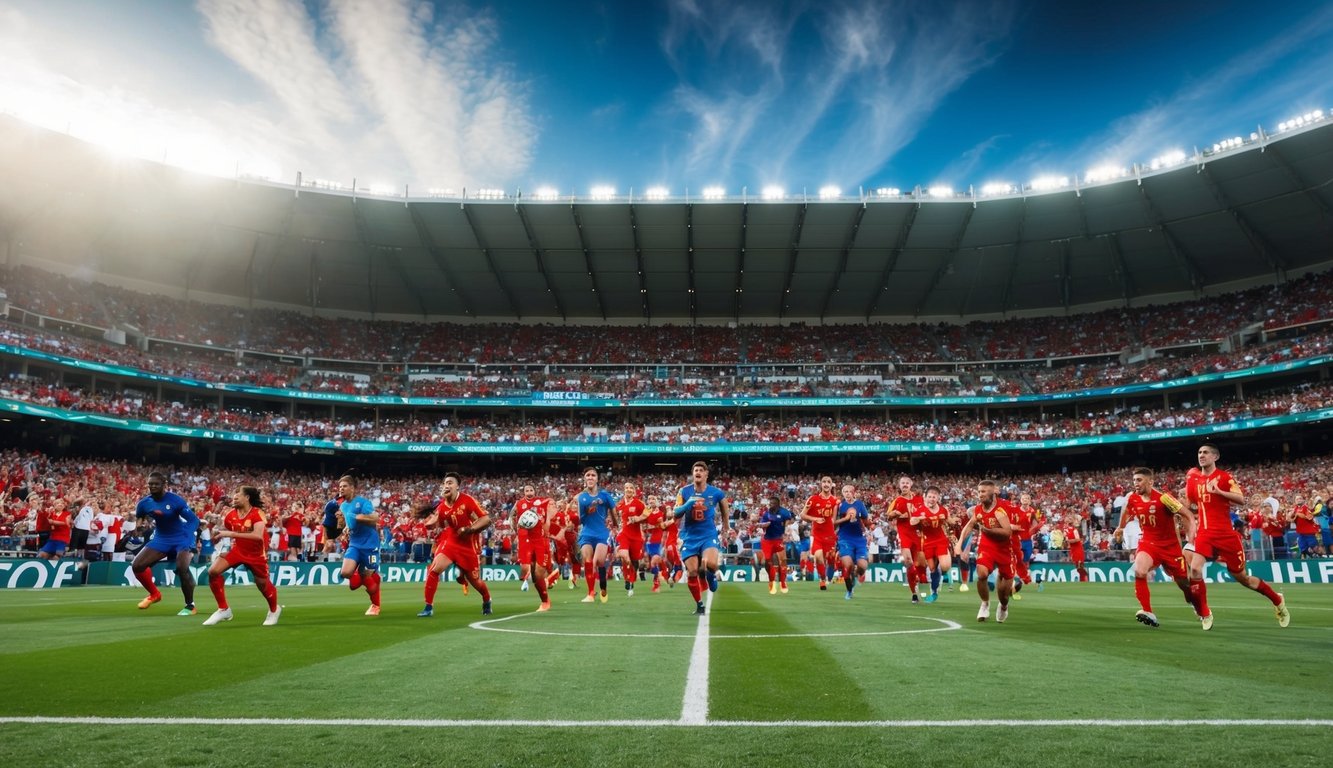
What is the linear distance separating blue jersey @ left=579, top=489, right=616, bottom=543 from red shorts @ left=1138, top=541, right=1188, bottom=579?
897cm

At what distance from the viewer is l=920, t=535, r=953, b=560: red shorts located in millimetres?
17062

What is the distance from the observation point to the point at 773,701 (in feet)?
18.9

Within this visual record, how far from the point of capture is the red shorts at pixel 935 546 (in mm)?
17062

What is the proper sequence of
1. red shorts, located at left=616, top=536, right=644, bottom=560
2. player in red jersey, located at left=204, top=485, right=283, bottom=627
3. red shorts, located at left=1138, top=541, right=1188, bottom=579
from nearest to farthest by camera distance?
red shorts, located at left=1138, top=541, right=1188, bottom=579 < player in red jersey, located at left=204, top=485, right=283, bottom=627 < red shorts, located at left=616, top=536, right=644, bottom=560

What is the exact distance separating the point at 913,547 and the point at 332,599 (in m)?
13.2

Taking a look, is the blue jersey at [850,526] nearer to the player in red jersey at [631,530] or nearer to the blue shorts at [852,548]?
the blue shorts at [852,548]

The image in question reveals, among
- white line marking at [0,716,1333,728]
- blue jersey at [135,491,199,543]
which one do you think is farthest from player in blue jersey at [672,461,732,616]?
white line marking at [0,716,1333,728]

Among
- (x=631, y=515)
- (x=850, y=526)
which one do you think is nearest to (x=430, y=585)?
(x=631, y=515)

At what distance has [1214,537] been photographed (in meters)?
11.6

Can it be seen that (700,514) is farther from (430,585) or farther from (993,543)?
(430,585)

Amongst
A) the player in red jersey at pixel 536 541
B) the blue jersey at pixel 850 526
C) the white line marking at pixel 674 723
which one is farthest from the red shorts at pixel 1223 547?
the player in red jersey at pixel 536 541

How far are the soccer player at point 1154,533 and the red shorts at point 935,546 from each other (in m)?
5.42

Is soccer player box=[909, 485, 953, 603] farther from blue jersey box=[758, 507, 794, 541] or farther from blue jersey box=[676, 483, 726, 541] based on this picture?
blue jersey box=[676, 483, 726, 541]

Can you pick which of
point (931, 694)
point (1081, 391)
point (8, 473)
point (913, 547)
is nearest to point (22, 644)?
point (931, 694)
